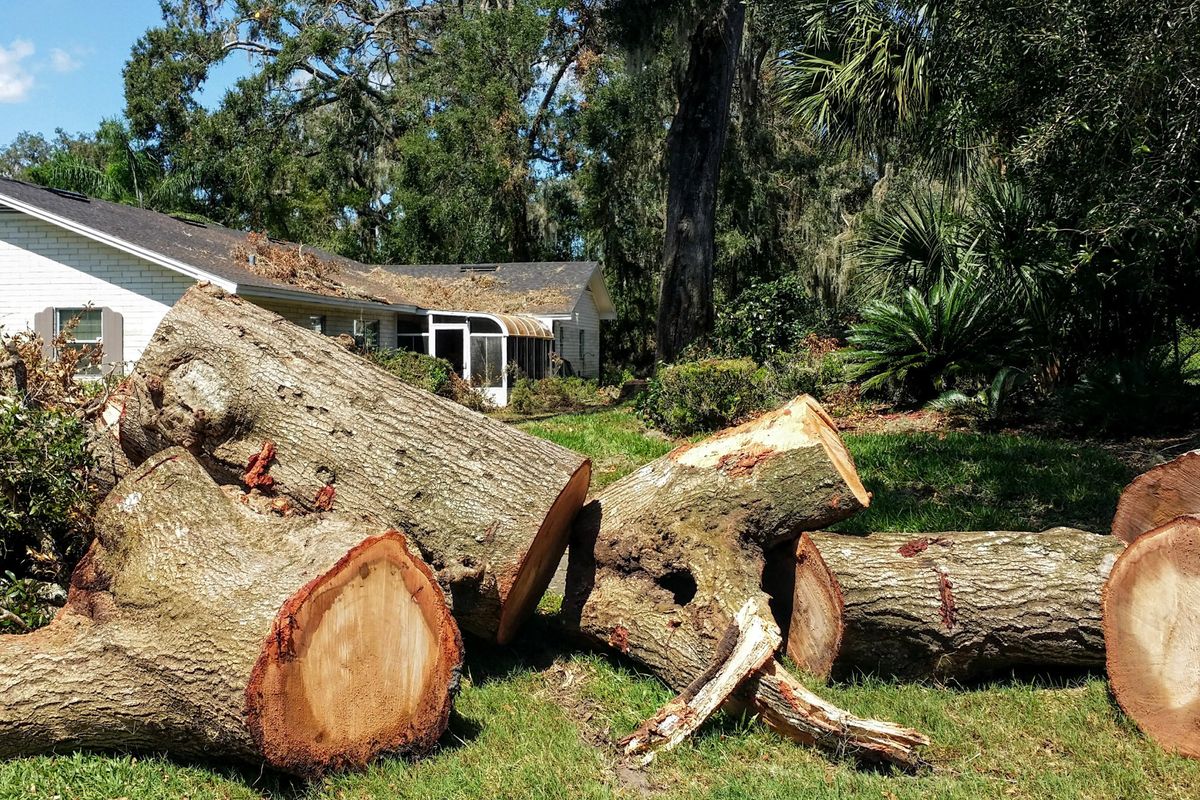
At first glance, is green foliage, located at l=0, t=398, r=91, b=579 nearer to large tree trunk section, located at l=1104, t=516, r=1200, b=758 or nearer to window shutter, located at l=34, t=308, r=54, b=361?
large tree trunk section, located at l=1104, t=516, r=1200, b=758

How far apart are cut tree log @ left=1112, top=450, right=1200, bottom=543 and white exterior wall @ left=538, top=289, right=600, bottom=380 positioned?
2117 cm

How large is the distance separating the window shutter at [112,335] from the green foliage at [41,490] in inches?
466

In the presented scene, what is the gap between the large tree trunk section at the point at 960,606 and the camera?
15.5 ft

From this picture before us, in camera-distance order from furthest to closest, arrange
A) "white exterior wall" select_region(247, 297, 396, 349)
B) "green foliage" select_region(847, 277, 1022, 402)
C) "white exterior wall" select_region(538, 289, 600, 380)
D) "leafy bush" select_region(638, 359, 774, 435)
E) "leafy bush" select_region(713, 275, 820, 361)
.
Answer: "white exterior wall" select_region(538, 289, 600, 380)
"white exterior wall" select_region(247, 297, 396, 349)
"leafy bush" select_region(713, 275, 820, 361)
"leafy bush" select_region(638, 359, 774, 435)
"green foliage" select_region(847, 277, 1022, 402)

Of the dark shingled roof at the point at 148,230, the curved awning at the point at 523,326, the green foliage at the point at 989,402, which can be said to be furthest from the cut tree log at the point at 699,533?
the curved awning at the point at 523,326

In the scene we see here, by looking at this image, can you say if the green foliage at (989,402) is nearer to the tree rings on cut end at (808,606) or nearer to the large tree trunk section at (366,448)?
the tree rings on cut end at (808,606)

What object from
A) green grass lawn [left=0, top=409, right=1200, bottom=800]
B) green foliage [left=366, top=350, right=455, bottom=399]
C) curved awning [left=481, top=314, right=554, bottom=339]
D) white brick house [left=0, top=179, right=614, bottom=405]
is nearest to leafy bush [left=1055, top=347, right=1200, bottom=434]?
green grass lawn [left=0, top=409, right=1200, bottom=800]

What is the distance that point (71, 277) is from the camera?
55.1 feet

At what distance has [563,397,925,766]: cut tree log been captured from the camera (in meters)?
4.82

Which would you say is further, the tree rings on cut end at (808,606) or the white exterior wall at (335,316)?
the white exterior wall at (335,316)

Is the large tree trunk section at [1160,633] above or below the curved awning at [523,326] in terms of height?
below

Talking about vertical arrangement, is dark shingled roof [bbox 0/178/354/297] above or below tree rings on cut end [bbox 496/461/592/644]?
above

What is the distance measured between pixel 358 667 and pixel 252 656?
0.45 meters

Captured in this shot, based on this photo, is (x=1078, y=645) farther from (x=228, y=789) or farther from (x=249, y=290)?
(x=249, y=290)
